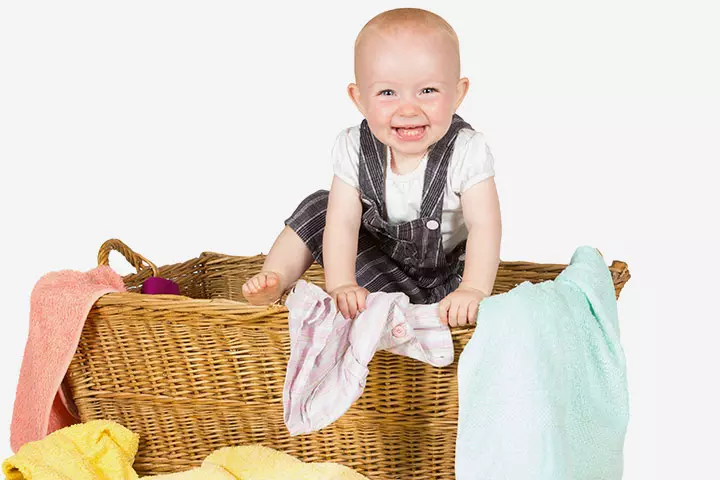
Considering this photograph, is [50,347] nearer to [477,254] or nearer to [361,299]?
[361,299]

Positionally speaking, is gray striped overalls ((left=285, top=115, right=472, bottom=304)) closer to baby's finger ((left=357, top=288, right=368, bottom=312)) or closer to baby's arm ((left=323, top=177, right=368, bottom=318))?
baby's arm ((left=323, top=177, right=368, bottom=318))

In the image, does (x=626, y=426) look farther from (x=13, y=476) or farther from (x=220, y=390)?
(x=13, y=476)

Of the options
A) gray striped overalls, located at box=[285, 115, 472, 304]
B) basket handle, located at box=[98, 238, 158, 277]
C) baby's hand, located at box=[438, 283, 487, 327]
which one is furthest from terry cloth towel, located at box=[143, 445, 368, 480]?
basket handle, located at box=[98, 238, 158, 277]

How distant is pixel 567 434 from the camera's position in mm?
2539

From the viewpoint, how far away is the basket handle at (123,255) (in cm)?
324

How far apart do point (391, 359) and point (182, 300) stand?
52cm

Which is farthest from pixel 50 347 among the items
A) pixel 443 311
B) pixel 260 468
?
pixel 443 311

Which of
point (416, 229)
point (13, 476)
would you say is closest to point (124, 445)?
point (13, 476)

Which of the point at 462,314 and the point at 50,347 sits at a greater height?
the point at 462,314

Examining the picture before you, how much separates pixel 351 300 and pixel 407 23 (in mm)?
671

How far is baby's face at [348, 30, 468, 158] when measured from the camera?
275cm

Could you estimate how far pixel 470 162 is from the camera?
9.64ft

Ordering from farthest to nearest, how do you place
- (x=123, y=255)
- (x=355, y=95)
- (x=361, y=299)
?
1. (x=123, y=255)
2. (x=355, y=95)
3. (x=361, y=299)

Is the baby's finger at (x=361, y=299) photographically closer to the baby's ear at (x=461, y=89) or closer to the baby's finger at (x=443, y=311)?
the baby's finger at (x=443, y=311)
